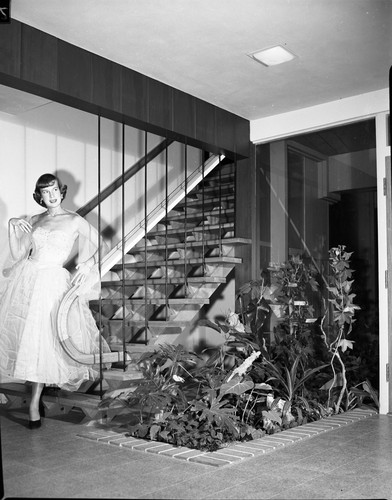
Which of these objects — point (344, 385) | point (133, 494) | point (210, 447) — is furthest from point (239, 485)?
point (344, 385)

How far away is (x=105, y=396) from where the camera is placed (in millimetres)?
3127

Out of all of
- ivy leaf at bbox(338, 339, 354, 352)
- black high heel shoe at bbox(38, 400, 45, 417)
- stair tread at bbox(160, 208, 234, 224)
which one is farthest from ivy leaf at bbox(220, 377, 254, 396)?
stair tread at bbox(160, 208, 234, 224)

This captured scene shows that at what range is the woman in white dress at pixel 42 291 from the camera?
228cm

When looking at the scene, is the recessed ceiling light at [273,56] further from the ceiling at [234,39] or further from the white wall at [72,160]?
the white wall at [72,160]

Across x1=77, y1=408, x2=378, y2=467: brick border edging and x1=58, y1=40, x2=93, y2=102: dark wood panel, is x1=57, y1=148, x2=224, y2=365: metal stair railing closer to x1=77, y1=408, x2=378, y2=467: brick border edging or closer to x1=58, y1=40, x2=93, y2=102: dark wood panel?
x1=77, y1=408, x2=378, y2=467: brick border edging

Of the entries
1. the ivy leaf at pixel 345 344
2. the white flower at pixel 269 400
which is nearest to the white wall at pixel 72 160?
the white flower at pixel 269 400

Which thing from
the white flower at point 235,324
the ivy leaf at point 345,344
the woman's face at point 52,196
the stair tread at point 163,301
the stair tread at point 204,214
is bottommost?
the ivy leaf at point 345,344

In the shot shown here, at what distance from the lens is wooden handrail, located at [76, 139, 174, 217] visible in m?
2.83

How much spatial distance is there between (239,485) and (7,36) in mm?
2107

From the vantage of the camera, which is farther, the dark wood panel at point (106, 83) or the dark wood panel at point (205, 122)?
the dark wood panel at point (205, 122)

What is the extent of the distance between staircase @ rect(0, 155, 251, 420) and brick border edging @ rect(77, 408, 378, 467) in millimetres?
168

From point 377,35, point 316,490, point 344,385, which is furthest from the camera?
point 344,385

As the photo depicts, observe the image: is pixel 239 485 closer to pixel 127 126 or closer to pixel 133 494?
pixel 133 494

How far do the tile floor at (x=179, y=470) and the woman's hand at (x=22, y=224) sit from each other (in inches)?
25.9
